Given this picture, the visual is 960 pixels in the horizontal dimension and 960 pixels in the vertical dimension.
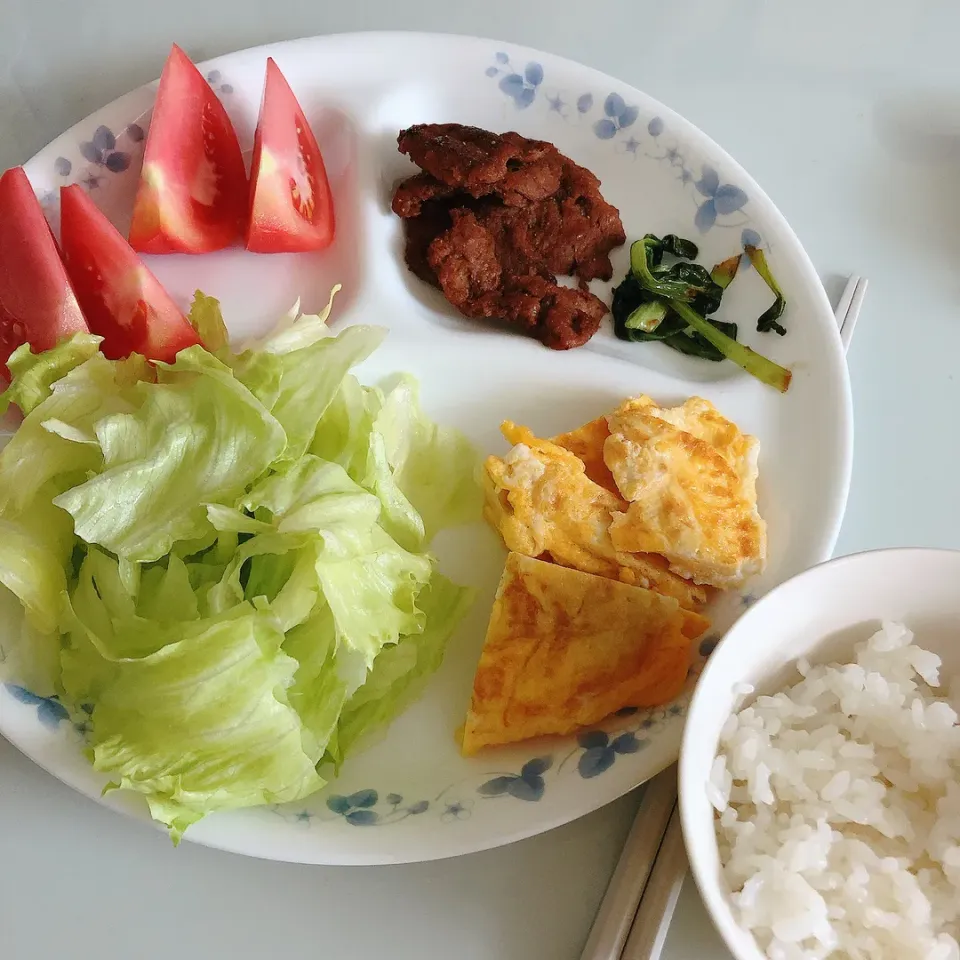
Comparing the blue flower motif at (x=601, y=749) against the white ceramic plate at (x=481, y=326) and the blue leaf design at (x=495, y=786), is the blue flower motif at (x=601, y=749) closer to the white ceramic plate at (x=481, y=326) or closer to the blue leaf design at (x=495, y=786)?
the white ceramic plate at (x=481, y=326)

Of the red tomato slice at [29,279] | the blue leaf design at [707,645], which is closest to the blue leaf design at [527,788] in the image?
the blue leaf design at [707,645]

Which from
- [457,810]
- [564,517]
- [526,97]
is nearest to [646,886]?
[457,810]

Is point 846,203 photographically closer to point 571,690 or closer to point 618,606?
point 618,606

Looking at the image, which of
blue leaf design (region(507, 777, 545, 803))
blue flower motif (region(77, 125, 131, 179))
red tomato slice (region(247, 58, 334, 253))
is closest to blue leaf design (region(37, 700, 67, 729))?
blue leaf design (region(507, 777, 545, 803))

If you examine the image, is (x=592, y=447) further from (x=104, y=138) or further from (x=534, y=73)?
(x=104, y=138)

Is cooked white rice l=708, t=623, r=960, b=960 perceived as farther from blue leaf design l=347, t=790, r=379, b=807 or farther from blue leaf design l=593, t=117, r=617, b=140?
blue leaf design l=593, t=117, r=617, b=140
